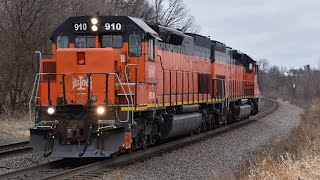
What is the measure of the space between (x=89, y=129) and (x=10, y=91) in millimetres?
14510

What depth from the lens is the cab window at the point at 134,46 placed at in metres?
11.0

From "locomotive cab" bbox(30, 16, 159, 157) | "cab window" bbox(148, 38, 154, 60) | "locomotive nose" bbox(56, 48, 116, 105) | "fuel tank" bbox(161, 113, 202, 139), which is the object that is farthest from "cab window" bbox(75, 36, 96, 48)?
"fuel tank" bbox(161, 113, 202, 139)

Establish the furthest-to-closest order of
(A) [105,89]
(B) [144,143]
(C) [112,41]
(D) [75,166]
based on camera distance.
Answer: (B) [144,143], (C) [112,41], (D) [75,166], (A) [105,89]

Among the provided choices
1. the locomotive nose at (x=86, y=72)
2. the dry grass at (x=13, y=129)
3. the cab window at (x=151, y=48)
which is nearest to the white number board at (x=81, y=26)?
the locomotive nose at (x=86, y=72)

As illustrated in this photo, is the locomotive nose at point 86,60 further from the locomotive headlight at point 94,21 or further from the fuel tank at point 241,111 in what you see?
the fuel tank at point 241,111

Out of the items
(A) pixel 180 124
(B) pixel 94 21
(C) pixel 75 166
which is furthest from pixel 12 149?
(A) pixel 180 124

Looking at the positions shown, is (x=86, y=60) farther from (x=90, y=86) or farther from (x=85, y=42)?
(x=85, y=42)

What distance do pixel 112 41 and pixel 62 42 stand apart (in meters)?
1.21

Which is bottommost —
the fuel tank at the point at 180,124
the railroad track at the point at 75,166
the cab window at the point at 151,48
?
the railroad track at the point at 75,166

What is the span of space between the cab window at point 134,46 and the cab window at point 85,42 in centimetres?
86

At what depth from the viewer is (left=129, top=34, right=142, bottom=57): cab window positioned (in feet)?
36.1

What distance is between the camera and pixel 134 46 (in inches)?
434

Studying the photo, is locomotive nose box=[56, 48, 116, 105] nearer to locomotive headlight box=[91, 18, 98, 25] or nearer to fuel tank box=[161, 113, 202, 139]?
locomotive headlight box=[91, 18, 98, 25]

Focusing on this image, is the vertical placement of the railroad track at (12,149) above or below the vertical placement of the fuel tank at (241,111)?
below
